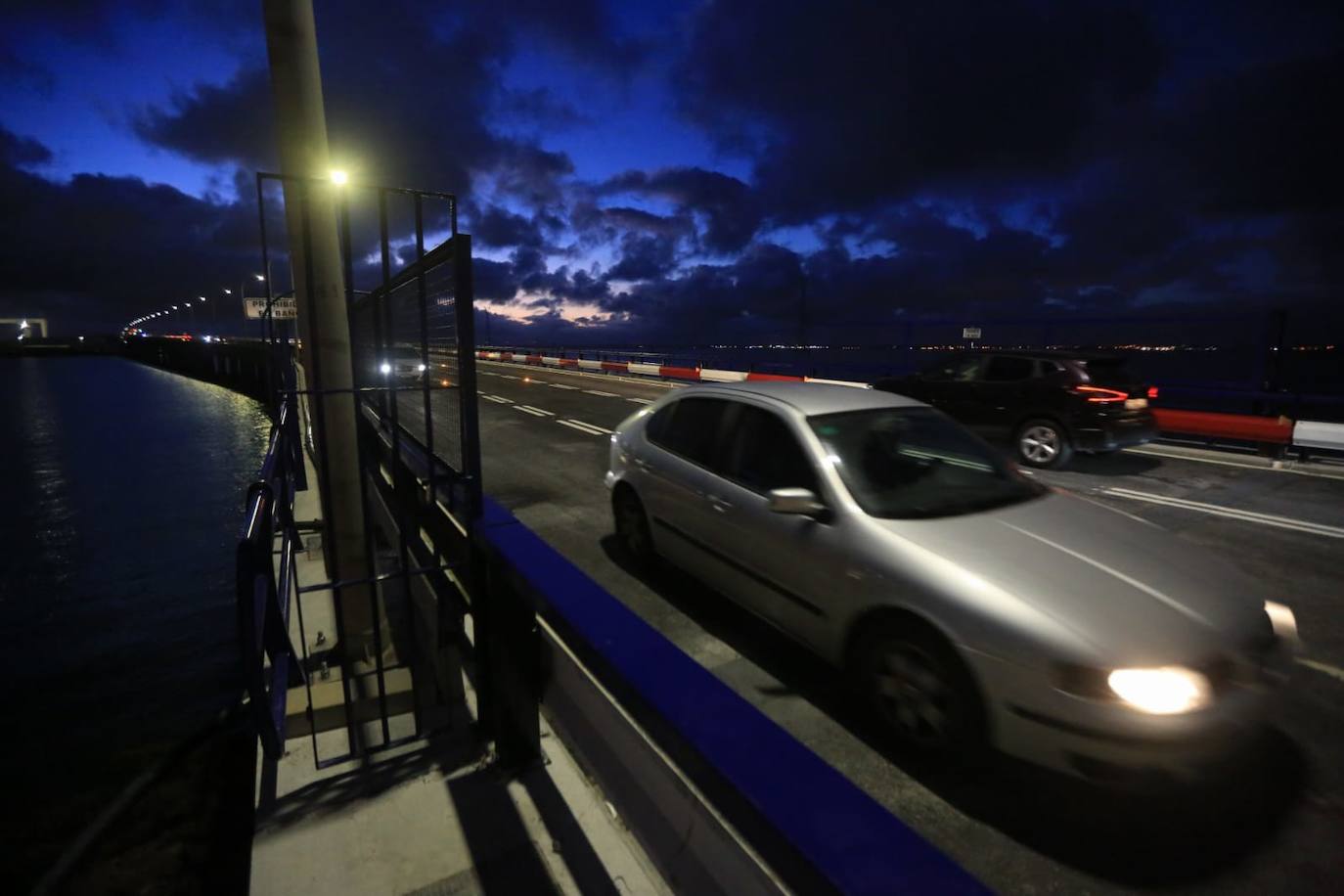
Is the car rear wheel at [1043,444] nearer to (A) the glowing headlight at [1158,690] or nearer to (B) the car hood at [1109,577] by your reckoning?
(B) the car hood at [1109,577]

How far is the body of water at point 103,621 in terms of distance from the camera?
23.2ft

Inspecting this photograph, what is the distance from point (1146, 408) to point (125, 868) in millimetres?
11821

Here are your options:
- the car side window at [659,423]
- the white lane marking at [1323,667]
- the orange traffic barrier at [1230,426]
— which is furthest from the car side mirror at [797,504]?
the orange traffic barrier at [1230,426]

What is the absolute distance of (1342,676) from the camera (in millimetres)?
3582

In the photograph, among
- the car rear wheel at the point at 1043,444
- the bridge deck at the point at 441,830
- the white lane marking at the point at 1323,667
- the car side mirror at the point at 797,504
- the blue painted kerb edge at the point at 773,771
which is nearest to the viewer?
the blue painted kerb edge at the point at 773,771

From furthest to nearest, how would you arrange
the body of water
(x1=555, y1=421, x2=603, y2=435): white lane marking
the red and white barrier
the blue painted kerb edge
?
1. (x1=555, y1=421, x2=603, y2=435): white lane marking
2. the red and white barrier
3. the body of water
4. the blue painted kerb edge

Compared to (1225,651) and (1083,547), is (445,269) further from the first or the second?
(1225,651)

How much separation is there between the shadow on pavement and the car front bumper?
0.15 m

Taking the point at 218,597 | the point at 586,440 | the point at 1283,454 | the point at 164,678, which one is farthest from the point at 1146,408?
the point at 218,597

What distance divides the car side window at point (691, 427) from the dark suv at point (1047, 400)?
6.27 m

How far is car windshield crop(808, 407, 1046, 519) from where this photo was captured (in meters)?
3.41

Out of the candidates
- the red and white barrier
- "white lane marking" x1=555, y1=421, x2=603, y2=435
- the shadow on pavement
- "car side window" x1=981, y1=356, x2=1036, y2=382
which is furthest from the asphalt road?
"white lane marking" x1=555, y1=421, x2=603, y2=435

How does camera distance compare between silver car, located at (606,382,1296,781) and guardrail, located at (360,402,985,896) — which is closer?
guardrail, located at (360,402,985,896)

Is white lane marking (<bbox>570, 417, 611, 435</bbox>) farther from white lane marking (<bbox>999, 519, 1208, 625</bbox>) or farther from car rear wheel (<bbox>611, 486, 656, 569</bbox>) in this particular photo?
white lane marking (<bbox>999, 519, 1208, 625</bbox>)
